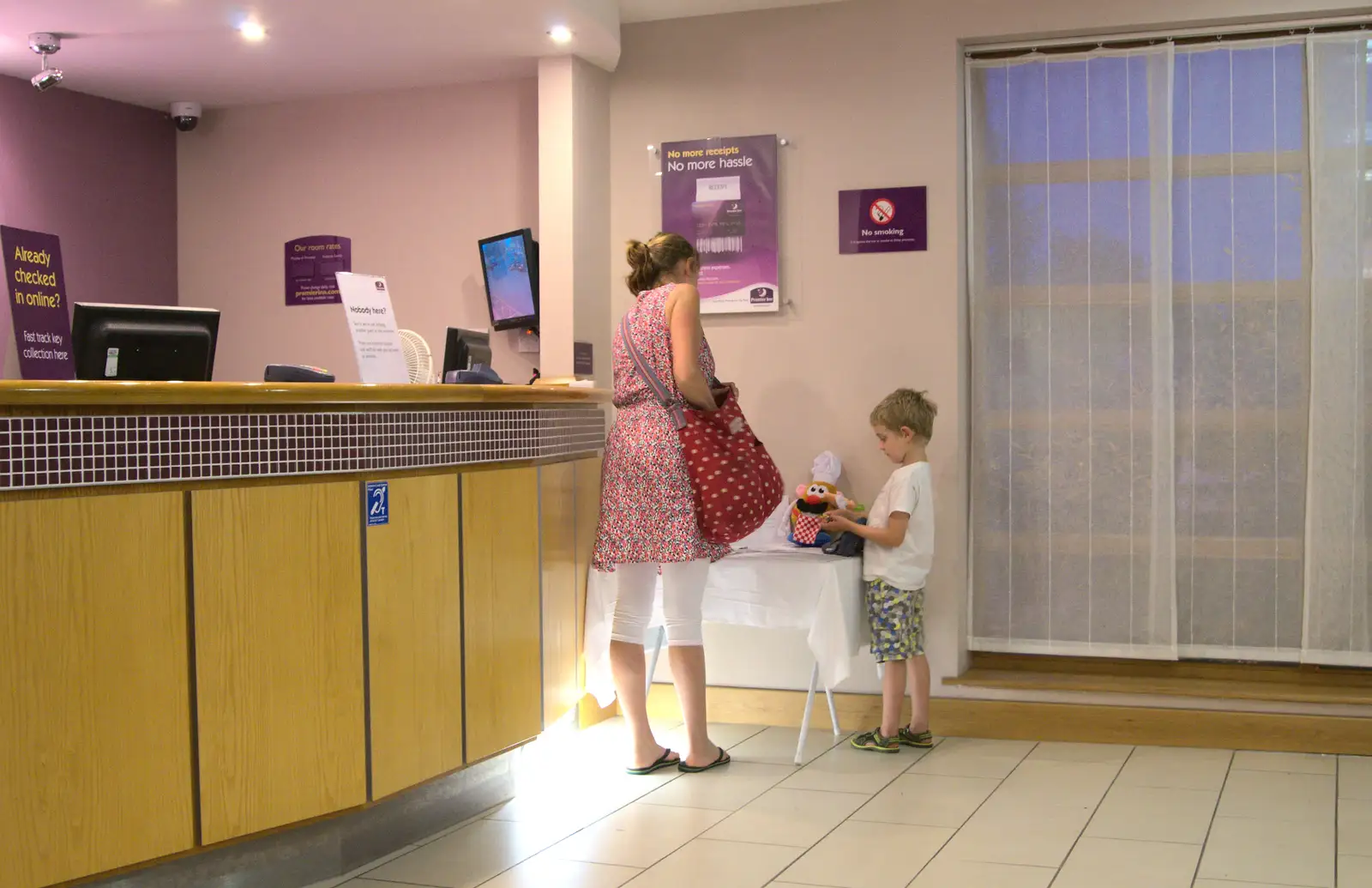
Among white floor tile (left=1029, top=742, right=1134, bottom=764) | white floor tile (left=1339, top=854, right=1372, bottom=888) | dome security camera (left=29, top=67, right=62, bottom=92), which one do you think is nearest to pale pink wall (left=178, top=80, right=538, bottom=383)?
dome security camera (left=29, top=67, right=62, bottom=92)

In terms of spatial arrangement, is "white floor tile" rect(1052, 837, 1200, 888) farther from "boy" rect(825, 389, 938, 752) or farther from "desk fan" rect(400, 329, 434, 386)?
"desk fan" rect(400, 329, 434, 386)

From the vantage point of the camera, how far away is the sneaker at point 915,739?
457 centimetres

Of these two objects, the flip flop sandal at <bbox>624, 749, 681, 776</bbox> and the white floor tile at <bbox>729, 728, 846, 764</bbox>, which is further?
the white floor tile at <bbox>729, 728, 846, 764</bbox>

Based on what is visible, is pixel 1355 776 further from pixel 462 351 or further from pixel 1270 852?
pixel 462 351

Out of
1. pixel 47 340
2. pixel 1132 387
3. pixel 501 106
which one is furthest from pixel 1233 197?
pixel 47 340

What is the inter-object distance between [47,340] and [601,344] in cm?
204

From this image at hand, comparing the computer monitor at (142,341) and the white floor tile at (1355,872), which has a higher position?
the computer monitor at (142,341)

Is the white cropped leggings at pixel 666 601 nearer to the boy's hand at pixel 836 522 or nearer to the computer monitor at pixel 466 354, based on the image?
the boy's hand at pixel 836 522

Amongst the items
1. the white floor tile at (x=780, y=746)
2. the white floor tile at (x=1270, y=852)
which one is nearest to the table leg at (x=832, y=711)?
the white floor tile at (x=780, y=746)

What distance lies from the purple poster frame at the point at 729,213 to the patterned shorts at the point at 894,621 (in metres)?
1.24

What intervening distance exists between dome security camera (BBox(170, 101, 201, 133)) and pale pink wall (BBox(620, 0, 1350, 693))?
2079 millimetres

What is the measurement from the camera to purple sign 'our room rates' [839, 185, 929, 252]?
16.0 feet

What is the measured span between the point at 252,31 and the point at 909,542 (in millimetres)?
3014

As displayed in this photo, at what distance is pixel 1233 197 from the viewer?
472 cm
